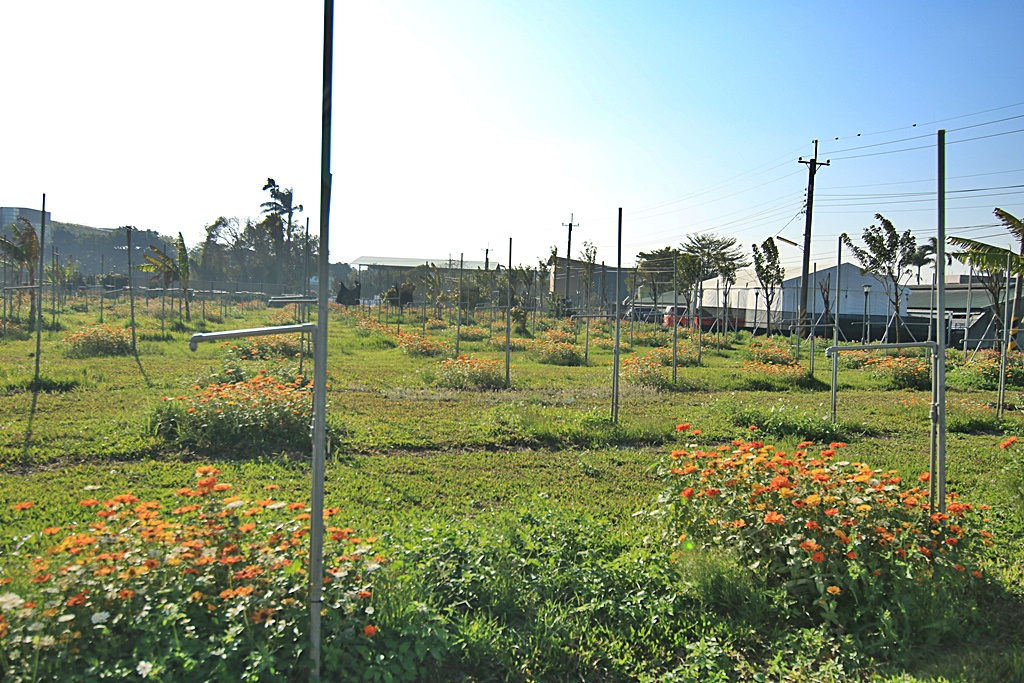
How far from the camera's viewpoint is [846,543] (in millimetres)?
3846

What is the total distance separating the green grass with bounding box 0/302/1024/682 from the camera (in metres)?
3.56

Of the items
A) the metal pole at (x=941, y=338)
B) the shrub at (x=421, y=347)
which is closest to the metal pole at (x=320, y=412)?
the metal pole at (x=941, y=338)

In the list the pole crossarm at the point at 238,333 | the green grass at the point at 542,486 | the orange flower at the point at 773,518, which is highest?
the pole crossarm at the point at 238,333

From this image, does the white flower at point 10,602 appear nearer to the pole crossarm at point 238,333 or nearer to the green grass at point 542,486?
the green grass at point 542,486

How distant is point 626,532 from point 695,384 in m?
9.01

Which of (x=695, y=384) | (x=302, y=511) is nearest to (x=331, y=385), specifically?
(x=695, y=384)

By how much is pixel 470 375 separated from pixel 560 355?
16.9ft

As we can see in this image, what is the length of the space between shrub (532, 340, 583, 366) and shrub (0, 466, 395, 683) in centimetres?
1396

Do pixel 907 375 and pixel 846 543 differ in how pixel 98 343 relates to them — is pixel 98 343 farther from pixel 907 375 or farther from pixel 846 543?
pixel 907 375

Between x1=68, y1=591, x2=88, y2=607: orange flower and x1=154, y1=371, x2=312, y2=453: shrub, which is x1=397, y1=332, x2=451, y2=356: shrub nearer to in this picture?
x1=154, y1=371, x2=312, y2=453: shrub

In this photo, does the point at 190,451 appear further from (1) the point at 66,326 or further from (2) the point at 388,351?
(1) the point at 66,326

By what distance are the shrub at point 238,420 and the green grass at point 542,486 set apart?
301mm

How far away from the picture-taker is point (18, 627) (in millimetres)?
2719

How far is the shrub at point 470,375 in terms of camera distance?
1258 centimetres
